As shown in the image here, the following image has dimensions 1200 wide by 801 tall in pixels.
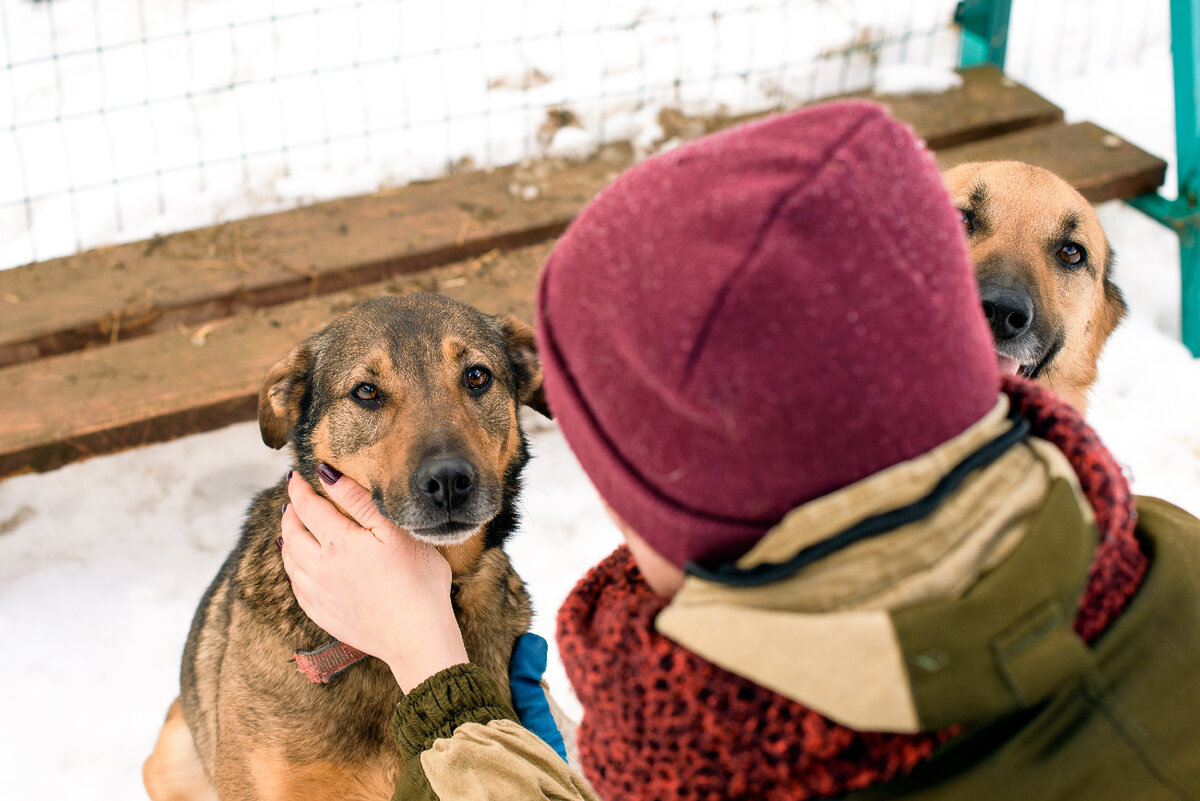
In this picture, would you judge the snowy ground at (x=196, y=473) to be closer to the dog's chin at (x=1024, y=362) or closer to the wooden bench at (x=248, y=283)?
the wooden bench at (x=248, y=283)

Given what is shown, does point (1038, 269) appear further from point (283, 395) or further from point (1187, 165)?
point (1187, 165)

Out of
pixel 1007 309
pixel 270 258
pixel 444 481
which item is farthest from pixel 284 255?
pixel 1007 309

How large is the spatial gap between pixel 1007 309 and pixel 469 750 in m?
2.04

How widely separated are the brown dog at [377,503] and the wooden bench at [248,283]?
1.37m

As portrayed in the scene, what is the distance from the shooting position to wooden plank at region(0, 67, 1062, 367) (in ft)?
14.1

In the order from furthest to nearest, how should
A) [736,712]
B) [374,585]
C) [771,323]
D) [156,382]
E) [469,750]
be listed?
[156,382], [374,585], [469,750], [736,712], [771,323]

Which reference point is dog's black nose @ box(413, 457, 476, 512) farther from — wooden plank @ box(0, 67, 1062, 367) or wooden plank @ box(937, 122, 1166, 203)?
wooden plank @ box(937, 122, 1166, 203)

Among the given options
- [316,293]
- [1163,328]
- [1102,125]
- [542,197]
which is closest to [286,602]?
[316,293]

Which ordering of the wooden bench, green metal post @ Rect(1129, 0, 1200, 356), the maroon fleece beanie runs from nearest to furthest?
the maroon fleece beanie, the wooden bench, green metal post @ Rect(1129, 0, 1200, 356)

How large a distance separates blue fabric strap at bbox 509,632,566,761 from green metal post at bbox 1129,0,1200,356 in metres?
3.94

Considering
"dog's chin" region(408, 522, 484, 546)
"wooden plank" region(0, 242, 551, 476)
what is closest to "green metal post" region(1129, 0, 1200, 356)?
"wooden plank" region(0, 242, 551, 476)

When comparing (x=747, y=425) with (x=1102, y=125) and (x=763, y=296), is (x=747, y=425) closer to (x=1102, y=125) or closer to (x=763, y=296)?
(x=763, y=296)

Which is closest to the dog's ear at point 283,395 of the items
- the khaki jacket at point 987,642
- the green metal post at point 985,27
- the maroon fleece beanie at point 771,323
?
the maroon fleece beanie at point 771,323

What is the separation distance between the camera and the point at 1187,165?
5082mm
